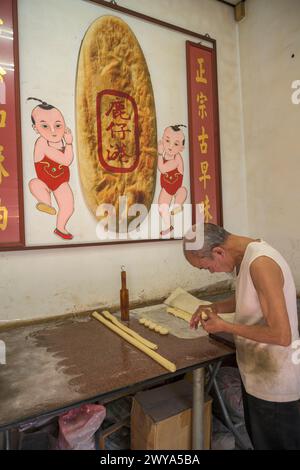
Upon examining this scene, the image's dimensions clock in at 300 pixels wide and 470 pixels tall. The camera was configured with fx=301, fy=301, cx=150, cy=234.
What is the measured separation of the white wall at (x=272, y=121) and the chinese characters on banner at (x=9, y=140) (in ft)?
7.17

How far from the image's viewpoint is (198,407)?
5.33 feet

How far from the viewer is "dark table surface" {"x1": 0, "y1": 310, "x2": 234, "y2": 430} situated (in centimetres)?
121

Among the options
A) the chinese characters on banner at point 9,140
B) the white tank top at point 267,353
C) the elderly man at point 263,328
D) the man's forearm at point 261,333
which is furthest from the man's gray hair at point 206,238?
the chinese characters on banner at point 9,140

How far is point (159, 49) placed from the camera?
267cm

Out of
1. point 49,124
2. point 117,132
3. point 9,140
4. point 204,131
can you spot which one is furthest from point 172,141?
point 9,140

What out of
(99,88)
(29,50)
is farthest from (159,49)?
(29,50)

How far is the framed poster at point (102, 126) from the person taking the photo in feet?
7.08

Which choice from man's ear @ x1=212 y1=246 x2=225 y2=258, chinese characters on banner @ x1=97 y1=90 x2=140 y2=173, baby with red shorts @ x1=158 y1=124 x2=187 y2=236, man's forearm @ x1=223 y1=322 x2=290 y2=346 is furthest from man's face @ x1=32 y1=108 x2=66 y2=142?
man's forearm @ x1=223 y1=322 x2=290 y2=346

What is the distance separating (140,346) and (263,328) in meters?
0.68

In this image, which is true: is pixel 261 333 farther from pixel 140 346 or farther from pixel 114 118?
pixel 114 118

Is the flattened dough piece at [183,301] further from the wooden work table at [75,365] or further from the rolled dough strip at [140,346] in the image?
the rolled dough strip at [140,346]

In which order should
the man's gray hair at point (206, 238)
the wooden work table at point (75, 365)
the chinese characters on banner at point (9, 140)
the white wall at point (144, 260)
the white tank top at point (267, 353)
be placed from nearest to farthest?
1. the wooden work table at point (75, 365)
2. the white tank top at point (267, 353)
3. the man's gray hair at point (206, 238)
4. the chinese characters on banner at point (9, 140)
5. the white wall at point (144, 260)
